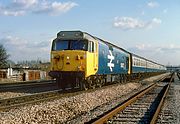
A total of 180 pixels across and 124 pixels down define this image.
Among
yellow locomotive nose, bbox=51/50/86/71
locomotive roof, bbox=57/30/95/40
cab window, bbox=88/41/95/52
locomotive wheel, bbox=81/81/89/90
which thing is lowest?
locomotive wheel, bbox=81/81/89/90

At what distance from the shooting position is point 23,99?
16.2 meters

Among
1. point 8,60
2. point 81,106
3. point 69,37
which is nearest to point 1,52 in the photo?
point 8,60

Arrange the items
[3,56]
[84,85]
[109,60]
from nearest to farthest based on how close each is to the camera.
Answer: [84,85], [109,60], [3,56]

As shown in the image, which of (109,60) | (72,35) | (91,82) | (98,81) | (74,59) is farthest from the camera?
(109,60)

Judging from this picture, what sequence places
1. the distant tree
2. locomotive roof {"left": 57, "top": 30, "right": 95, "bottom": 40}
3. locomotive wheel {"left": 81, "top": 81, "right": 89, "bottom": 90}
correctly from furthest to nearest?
the distant tree < locomotive wheel {"left": 81, "top": 81, "right": 89, "bottom": 90} < locomotive roof {"left": 57, "top": 30, "right": 95, "bottom": 40}

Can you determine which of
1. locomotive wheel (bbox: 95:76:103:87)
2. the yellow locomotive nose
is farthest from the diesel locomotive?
locomotive wheel (bbox: 95:76:103:87)

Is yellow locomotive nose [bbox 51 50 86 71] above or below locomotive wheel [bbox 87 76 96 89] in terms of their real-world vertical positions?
above

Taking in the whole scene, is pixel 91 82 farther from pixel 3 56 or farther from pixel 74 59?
pixel 3 56

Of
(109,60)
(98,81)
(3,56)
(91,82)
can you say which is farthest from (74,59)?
(3,56)

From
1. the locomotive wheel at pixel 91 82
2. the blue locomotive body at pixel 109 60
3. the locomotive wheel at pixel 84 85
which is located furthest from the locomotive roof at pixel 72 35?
the blue locomotive body at pixel 109 60

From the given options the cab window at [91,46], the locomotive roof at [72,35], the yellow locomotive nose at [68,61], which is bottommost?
the yellow locomotive nose at [68,61]

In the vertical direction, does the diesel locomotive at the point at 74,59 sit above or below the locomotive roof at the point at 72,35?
below

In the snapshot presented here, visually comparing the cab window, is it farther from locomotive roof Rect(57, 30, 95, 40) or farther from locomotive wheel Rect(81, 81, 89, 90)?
locomotive wheel Rect(81, 81, 89, 90)

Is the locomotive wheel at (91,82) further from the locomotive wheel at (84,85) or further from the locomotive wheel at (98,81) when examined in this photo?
the locomotive wheel at (98,81)
